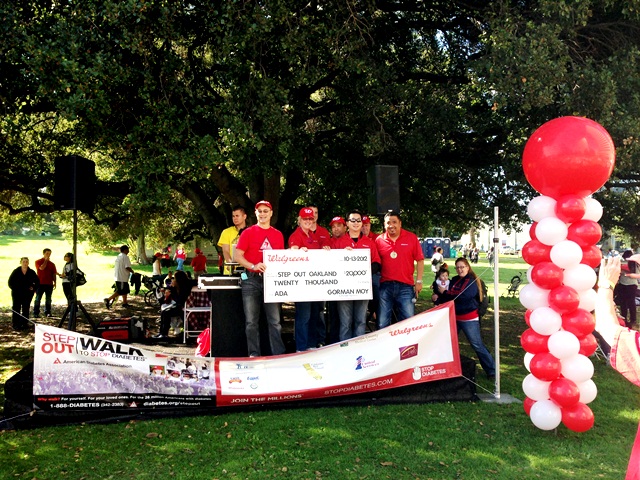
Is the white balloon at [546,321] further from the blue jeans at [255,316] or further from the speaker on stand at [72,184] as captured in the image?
the speaker on stand at [72,184]

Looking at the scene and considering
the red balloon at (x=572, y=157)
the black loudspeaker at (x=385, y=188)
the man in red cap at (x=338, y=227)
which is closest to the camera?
the red balloon at (x=572, y=157)

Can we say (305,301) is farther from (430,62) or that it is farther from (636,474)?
(430,62)

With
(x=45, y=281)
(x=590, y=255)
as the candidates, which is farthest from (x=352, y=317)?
(x=45, y=281)

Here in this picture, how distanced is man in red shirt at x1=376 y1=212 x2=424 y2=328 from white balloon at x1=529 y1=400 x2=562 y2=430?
2.19m

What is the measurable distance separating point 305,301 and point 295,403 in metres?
1.24

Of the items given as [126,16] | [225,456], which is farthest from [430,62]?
[225,456]

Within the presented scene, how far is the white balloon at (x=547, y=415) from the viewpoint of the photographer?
5.46m

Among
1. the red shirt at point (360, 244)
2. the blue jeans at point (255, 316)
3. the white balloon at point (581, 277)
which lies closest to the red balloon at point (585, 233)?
the white balloon at point (581, 277)

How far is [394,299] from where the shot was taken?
746cm

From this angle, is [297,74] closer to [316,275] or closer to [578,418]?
[316,275]

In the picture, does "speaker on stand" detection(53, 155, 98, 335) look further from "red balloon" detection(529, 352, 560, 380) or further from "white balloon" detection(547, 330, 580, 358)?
"white balloon" detection(547, 330, 580, 358)

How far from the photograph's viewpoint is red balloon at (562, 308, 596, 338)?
214 inches

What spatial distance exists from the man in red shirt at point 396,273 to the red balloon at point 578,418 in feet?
7.83

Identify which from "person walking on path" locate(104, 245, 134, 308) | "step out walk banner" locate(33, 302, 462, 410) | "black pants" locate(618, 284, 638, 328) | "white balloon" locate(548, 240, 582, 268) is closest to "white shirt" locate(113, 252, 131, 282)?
"person walking on path" locate(104, 245, 134, 308)
